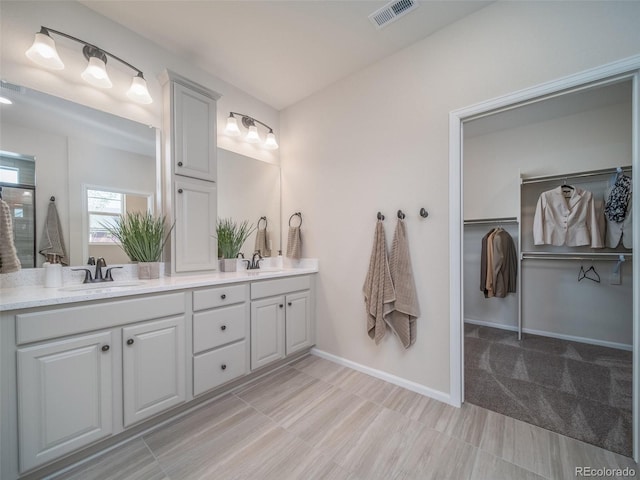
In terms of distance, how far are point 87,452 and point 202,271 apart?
1.20 meters

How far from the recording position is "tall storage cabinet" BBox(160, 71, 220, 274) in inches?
78.7

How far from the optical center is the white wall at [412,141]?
1491 millimetres

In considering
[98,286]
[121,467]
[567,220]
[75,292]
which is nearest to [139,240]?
[98,286]

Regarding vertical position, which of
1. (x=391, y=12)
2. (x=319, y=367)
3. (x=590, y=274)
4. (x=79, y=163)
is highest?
(x=391, y=12)

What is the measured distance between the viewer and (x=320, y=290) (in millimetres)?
2652

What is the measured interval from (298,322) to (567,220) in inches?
A: 126

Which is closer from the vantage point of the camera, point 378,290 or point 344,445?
point 344,445

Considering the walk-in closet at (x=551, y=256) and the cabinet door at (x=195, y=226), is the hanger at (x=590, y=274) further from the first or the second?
the cabinet door at (x=195, y=226)

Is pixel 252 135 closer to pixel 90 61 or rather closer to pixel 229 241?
pixel 229 241

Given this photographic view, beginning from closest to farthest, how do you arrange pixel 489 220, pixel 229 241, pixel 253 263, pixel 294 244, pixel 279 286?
pixel 279 286
pixel 229 241
pixel 253 263
pixel 294 244
pixel 489 220

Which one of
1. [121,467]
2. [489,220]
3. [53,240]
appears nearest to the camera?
[121,467]

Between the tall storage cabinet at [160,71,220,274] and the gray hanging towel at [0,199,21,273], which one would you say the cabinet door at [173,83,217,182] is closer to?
the tall storage cabinet at [160,71,220,274]

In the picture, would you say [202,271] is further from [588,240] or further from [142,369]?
[588,240]

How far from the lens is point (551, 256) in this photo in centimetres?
302
